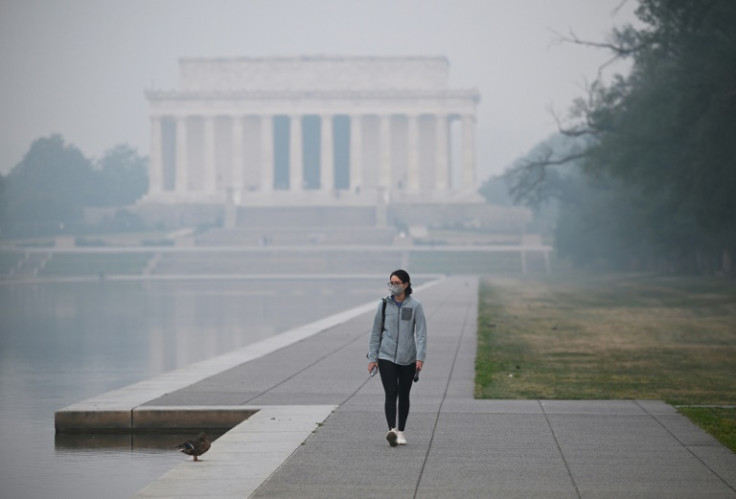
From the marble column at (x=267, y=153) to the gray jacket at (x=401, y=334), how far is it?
12148cm

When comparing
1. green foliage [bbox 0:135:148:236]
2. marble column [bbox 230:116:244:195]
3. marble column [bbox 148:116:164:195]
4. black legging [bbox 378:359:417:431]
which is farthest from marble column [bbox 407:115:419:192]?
black legging [bbox 378:359:417:431]

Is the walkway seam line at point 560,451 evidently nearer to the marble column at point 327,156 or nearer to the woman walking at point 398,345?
the woman walking at point 398,345

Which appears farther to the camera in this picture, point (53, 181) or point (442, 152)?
point (53, 181)

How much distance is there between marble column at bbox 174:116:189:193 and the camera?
13475 cm

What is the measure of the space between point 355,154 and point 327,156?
2930 mm

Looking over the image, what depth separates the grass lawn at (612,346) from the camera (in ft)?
65.6

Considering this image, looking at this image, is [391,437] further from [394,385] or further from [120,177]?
[120,177]

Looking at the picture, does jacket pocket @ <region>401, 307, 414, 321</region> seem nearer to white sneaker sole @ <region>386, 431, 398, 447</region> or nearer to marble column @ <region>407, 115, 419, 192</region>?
white sneaker sole @ <region>386, 431, 398, 447</region>

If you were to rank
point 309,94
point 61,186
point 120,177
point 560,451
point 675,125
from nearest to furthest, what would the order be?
1. point 560,451
2. point 675,125
3. point 309,94
4. point 61,186
5. point 120,177

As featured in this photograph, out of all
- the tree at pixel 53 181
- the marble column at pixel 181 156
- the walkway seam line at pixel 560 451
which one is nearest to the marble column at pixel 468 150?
the marble column at pixel 181 156

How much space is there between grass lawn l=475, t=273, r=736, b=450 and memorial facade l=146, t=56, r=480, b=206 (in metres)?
79.7

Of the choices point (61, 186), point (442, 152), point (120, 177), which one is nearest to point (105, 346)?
point (442, 152)

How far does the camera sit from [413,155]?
136 meters

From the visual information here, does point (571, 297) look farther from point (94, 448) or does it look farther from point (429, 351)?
point (94, 448)
